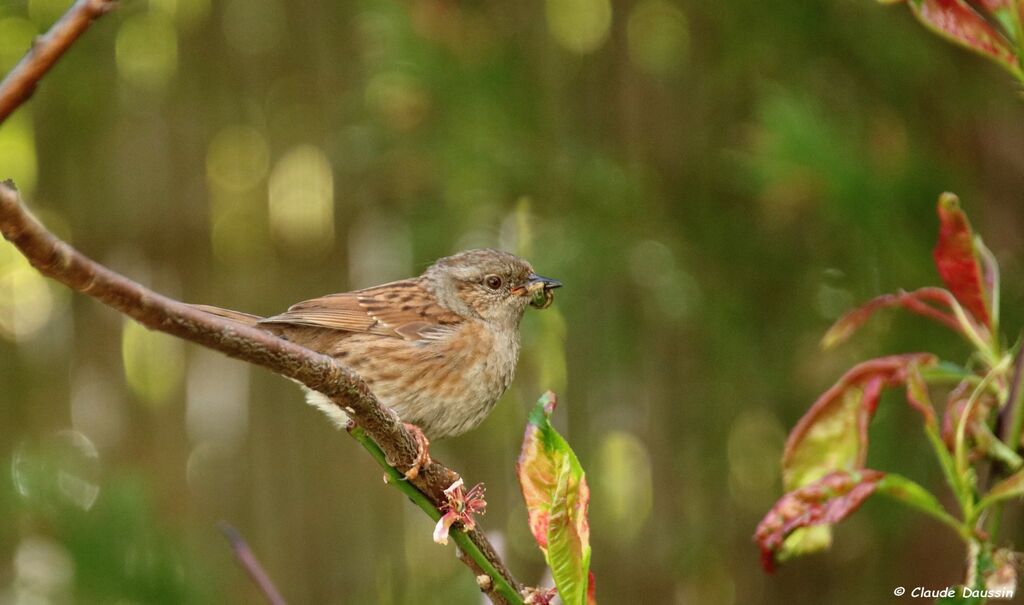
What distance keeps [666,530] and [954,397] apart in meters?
2.73

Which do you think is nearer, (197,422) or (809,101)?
(809,101)

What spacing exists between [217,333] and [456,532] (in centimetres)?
48

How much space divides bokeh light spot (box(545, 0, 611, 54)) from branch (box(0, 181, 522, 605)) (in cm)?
302

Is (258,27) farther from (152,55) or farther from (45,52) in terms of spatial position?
(45,52)

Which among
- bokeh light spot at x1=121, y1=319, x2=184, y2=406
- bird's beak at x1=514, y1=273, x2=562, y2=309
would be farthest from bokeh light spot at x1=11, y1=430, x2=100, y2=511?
bokeh light spot at x1=121, y1=319, x2=184, y2=406

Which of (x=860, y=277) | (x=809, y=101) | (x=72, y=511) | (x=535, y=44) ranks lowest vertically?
(x=72, y=511)

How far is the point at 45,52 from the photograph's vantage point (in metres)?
0.63

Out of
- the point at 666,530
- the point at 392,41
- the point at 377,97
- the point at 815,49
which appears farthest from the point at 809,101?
the point at 666,530

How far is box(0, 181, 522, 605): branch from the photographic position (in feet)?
2.08

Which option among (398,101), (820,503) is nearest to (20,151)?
(398,101)

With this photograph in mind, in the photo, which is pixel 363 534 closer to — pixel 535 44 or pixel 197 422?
pixel 197 422

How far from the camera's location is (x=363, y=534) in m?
4.21

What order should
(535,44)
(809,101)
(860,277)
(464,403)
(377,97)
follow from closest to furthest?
1. (464,403)
2. (809,101)
3. (860,277)
4. (377,97)
5. (535,44)

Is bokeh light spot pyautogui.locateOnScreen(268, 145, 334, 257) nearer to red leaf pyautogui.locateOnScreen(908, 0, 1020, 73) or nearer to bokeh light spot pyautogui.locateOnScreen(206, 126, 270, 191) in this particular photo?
bokeh light spot pyautogui.locateOnScreen(206, 126, 270, 191)
